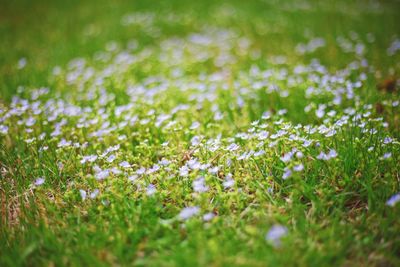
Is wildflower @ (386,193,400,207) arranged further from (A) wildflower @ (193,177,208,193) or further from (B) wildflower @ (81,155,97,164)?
(B) wildflower @ (81,155,97,164)

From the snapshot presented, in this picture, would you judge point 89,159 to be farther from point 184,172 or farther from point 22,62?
point 22,62

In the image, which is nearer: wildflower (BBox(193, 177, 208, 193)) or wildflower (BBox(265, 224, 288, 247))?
wildflower (BBox(265, 224, 288, 247))

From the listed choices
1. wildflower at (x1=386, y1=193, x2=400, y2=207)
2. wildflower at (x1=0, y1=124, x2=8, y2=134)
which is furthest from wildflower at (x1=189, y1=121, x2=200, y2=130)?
wildflower at (x1=0, y1=124, x2=8, y2=134)

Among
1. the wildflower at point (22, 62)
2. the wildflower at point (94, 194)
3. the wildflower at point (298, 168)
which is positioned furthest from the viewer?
the wildflower at point (22, 62)

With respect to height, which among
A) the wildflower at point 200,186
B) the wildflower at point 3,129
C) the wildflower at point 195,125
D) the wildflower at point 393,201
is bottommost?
the wildflower at point 393,201

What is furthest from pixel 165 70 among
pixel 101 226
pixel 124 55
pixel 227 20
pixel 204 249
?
pixel 204 249

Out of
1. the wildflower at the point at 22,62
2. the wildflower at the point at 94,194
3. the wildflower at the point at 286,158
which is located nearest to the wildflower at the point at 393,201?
the wildflower at the point at 286,158

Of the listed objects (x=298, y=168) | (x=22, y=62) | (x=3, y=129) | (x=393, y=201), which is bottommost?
(x=393, y=201)

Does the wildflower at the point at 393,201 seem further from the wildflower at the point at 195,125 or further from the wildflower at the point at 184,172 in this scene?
the wildflower at the point at 195,125

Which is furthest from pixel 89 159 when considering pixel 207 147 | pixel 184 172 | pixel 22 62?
pixel 22 62
